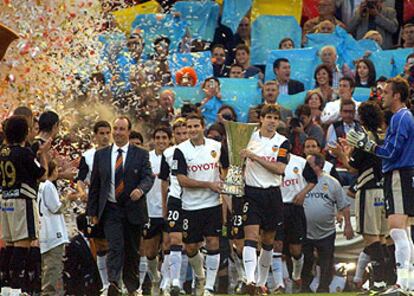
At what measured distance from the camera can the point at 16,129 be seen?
1903cm

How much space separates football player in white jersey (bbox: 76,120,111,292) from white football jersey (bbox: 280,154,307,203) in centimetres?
313

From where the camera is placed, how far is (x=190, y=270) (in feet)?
83.1

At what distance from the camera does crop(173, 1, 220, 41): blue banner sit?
2764 cm

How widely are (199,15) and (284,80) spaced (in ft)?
7.64

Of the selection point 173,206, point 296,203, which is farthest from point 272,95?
point 173,206

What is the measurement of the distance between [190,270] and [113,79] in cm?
364

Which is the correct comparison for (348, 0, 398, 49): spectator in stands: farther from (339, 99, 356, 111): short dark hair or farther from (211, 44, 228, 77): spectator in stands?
(339, 99, 356, 111): short dark hair

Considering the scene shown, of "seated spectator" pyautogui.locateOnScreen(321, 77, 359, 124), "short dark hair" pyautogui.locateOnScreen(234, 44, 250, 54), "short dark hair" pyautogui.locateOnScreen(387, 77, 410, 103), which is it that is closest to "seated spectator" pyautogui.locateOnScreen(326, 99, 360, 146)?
"seated spectator" pyautogui.locateOnScreen(321, 77, 359, 124)

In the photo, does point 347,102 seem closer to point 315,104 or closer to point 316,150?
point 315,104

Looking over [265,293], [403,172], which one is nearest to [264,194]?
[265,293]

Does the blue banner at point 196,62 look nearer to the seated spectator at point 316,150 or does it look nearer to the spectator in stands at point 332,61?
the spectator in stands at point 332,61

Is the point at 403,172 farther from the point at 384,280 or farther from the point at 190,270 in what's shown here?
the point at 190,270

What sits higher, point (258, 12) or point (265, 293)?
point (258, 12)

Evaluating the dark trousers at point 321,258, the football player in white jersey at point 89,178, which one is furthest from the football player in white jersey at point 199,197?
the dark trousers at point 321,258
